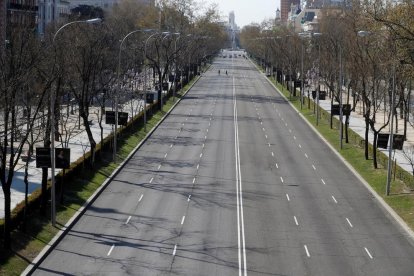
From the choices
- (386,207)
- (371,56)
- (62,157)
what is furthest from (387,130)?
(62,157)

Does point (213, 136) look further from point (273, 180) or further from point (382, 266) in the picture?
point (382, 266)

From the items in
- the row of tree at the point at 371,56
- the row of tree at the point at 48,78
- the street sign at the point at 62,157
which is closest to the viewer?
the row of tree at the point at 48,78

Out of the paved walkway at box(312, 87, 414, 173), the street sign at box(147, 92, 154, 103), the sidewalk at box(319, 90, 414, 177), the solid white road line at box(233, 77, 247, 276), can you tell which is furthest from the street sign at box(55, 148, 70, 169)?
the street sign at box(147, 92, 154, 103)

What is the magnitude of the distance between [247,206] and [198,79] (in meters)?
113

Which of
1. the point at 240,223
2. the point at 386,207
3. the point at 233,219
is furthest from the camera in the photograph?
the point at 386,207

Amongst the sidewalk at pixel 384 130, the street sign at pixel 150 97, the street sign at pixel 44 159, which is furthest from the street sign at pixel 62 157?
the street sign at pixel 150 97

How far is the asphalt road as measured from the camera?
1162 inches

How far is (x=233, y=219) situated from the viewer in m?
37.0

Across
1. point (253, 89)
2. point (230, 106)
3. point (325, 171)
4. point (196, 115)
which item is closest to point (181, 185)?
point (325, 171)

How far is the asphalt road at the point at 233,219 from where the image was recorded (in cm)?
2952

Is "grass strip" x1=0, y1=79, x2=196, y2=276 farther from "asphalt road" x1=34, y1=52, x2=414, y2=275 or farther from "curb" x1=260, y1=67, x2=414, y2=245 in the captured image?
"curb" x1=260, y1=67, x2=414, y2=245

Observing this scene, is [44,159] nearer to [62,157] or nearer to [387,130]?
[62,157]

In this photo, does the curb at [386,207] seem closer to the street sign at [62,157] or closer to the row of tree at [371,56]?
the row of tree at [371,56]

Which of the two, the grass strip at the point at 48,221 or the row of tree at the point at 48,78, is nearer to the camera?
A: the grass strip at the point at 48,221
